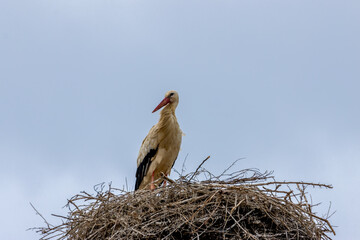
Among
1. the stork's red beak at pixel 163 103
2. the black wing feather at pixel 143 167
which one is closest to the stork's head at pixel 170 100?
the stork's red beak at pixel 163 103

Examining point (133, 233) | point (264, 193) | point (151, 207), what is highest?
point (264, 193)

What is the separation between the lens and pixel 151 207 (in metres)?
4.34

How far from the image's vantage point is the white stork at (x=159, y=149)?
6512 mm

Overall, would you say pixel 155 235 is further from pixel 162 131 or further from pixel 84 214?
pixel 162 131

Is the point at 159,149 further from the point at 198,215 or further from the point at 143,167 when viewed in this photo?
the point at 198,215

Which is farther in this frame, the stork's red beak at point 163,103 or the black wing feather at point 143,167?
the stork's red beak at point 163,103

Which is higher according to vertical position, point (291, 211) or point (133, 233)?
point (291, 211)

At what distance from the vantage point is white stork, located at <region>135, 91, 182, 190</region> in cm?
651

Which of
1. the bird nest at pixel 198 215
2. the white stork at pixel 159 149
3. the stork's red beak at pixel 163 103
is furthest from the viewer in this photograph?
the stork's red beak at pixel 163 103

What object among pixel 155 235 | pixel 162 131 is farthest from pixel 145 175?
pixel 155 235

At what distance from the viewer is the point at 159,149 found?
653 centimetres

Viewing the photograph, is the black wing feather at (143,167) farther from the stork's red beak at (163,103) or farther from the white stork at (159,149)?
the stork's red beak at (163,103)

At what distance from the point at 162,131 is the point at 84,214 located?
6.82 feet

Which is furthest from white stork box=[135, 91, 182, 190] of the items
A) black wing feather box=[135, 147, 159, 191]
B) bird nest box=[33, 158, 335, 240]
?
bird nest box=[33, 158, 335, 240]
